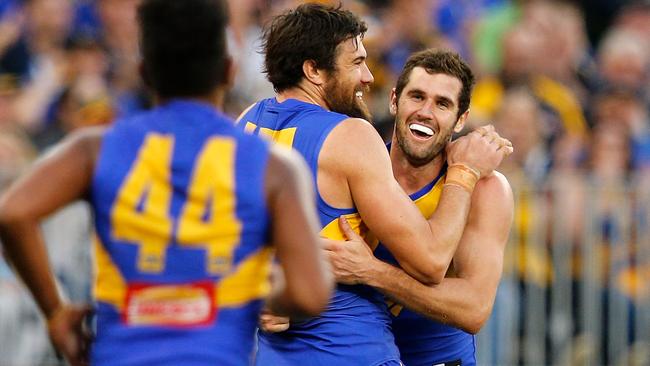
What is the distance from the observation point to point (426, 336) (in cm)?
589

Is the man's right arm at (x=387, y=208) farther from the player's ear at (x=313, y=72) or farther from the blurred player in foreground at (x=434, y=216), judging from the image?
the player's ear at (x=313, y=72)

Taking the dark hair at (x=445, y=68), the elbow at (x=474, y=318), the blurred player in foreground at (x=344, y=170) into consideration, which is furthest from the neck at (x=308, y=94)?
the elbow at (x=474, y=318)

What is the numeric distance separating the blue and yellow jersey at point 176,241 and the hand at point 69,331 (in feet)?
0.30

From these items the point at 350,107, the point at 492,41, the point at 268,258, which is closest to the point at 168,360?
the point at 268,258

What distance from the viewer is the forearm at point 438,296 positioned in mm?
5387

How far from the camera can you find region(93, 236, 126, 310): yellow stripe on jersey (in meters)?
3.61

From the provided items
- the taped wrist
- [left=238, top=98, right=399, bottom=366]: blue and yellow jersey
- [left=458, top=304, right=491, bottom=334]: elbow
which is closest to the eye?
the taped wrist

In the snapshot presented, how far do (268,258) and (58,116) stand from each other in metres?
7.57

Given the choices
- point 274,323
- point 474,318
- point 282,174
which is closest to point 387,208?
point 274,323

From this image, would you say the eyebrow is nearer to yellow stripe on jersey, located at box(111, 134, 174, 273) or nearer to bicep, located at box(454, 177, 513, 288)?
bicep, located at box(454, 177, 513, 288)

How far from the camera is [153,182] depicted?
11.8 feet

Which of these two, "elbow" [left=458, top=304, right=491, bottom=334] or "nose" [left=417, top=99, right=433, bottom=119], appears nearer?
"elbow" [left=458, top=304, right=491, bottom=334]

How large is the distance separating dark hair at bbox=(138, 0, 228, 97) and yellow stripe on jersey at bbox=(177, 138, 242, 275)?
0.26m

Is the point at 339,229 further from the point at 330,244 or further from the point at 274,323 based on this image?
the point at 274,323
